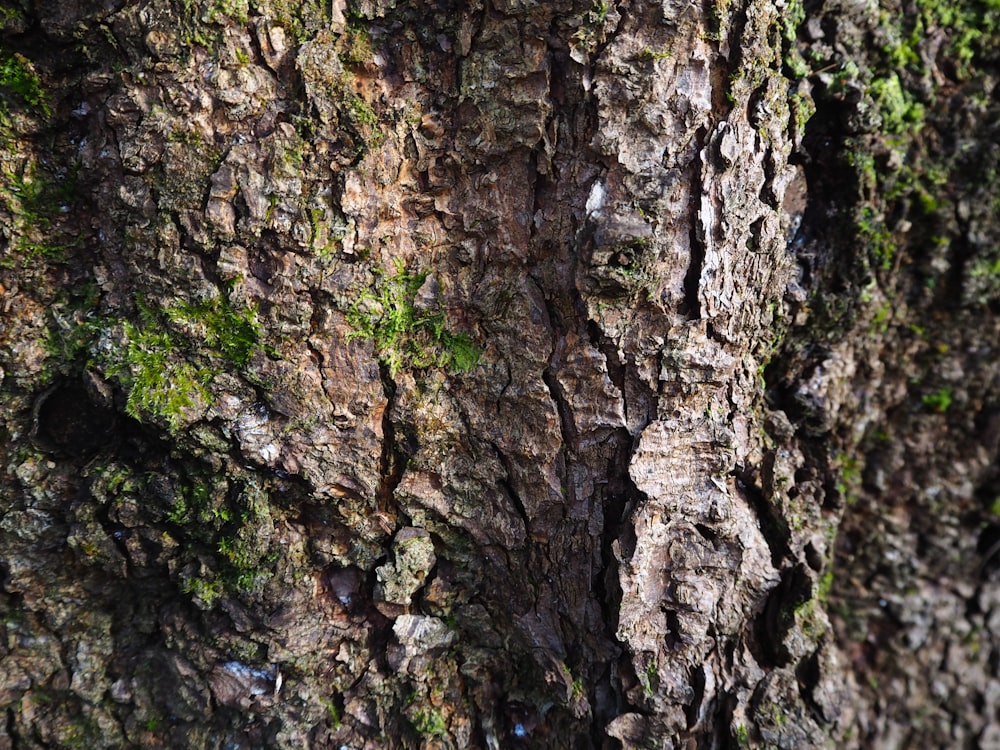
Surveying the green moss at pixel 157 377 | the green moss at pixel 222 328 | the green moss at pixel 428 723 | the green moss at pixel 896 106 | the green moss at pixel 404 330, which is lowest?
the green moss at pixel 428 723

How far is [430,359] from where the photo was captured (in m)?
2.02

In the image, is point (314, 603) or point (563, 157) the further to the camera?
point (314, 603)

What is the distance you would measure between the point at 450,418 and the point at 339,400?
0.35 m

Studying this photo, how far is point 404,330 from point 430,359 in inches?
4.9

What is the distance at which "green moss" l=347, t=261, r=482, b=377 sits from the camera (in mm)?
1949

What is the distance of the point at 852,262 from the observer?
2295 millimetres

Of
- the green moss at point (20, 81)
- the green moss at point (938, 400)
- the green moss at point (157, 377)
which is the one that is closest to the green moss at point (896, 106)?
the green moss at point (938, 400)

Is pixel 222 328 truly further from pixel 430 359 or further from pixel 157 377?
pixel 430 359

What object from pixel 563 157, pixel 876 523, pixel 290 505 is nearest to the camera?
pixel 563 157

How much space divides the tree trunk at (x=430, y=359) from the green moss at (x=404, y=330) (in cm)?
1

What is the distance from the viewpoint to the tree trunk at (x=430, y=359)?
6.05 feet

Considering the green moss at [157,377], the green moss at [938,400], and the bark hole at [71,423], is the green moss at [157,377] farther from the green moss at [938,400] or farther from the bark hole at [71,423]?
the green moss at [938,400]

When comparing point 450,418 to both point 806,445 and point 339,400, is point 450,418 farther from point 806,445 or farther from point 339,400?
point 806,445

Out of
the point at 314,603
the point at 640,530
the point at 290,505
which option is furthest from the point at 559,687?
the point at 290,505
